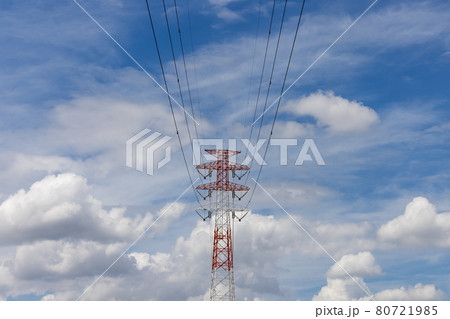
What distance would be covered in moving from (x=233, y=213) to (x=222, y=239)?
4.36m

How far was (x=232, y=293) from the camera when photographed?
7594 cm

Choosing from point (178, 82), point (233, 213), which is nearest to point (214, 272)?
point (233, 213)

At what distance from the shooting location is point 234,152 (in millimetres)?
79938

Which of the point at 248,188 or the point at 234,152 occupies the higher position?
the point at 234,152

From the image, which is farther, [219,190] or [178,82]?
[219,190]
